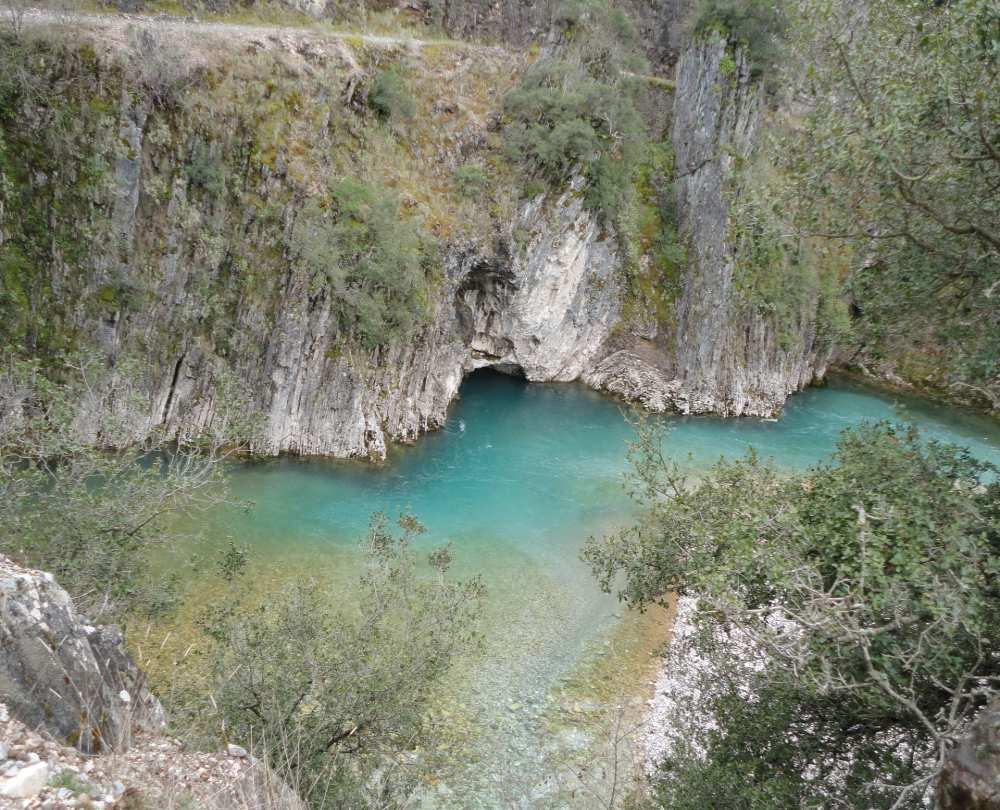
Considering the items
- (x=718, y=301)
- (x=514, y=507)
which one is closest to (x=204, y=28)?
(x=514, y=507)

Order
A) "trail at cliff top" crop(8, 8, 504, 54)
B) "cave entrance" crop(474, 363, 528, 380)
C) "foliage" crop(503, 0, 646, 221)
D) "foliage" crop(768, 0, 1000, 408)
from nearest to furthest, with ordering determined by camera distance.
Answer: "foliage" crop(768, 0, 1000, 408)
"trail at cliff top" crop(8, 8, 504, 54)
"foliage" crop(503, 0, 646, 221)
"cave entrance" crop(474, 363, 528, 380)

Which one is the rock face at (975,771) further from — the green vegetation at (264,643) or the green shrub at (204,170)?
the green shrub at (204,170)

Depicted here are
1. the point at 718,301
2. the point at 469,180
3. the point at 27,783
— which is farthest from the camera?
the point at 718,301

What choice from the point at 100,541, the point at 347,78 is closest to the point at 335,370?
the point at 347,78

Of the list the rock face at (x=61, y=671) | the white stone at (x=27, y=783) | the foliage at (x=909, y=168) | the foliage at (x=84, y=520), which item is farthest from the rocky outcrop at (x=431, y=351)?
the foliage at (x=909, y=168)

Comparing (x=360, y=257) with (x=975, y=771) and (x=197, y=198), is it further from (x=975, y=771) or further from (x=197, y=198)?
(x=975, y=771)

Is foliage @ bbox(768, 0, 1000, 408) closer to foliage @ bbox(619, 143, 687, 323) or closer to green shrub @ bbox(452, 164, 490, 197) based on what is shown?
green shrub @ bbox(452, 164, 490, 197)

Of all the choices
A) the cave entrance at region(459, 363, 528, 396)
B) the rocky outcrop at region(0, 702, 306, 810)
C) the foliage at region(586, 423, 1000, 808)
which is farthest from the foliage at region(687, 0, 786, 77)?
the rocky outcrop at region(0, 702, 306, 810)
